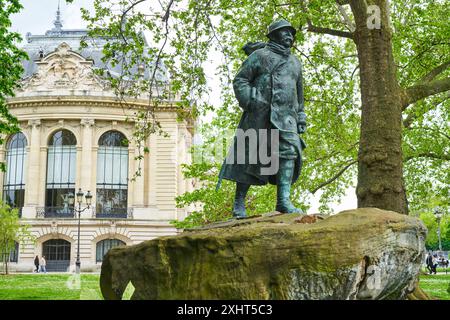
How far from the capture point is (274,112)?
6668 mm

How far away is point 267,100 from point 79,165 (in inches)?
1455

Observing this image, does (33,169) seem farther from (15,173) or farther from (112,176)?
(112,176)

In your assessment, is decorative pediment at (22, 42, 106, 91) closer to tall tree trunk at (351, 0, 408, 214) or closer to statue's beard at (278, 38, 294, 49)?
tall tree trunk at (351, 0, 408, 214)

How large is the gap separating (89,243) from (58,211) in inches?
140

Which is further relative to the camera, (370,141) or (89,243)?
(89,243)

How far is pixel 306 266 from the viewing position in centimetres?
507

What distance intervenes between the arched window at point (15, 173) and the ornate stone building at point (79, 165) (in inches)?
2.9

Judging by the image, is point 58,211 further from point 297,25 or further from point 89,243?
point 297,25

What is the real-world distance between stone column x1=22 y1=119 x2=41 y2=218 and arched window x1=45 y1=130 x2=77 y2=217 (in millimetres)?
869

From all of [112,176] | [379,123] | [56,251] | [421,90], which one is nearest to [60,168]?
[112,176]

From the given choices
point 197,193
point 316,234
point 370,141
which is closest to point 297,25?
point 370,141

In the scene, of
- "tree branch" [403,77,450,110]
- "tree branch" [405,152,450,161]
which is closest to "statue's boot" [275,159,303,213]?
"tree branch" [403,77,450,110]
